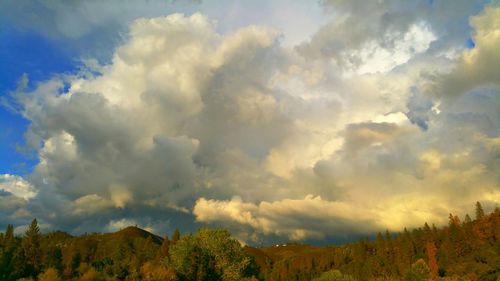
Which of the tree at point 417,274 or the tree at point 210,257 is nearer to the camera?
the tree at point 210,257

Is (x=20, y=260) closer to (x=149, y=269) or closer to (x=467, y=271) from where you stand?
(x=149, y=269)

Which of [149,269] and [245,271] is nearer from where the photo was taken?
[149,269]

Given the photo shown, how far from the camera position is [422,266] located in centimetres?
18862

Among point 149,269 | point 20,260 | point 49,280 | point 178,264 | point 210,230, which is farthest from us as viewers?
point 20,260

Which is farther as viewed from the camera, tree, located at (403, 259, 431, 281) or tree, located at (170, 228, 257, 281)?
tree, located at (403, 259, 431, 281)

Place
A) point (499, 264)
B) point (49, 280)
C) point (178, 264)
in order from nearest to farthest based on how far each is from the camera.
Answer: point (49, 280) → point (178, 264) → point (499, 264)

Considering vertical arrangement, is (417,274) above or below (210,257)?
below

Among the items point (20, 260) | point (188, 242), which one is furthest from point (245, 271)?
point (20, 260)

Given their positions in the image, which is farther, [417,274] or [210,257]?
[417,274]

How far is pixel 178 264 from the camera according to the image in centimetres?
12431

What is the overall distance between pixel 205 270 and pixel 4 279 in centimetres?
6745

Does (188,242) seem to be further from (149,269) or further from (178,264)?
(149,269)

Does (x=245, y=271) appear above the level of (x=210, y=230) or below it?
below

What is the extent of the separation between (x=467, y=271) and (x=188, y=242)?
429 feet
